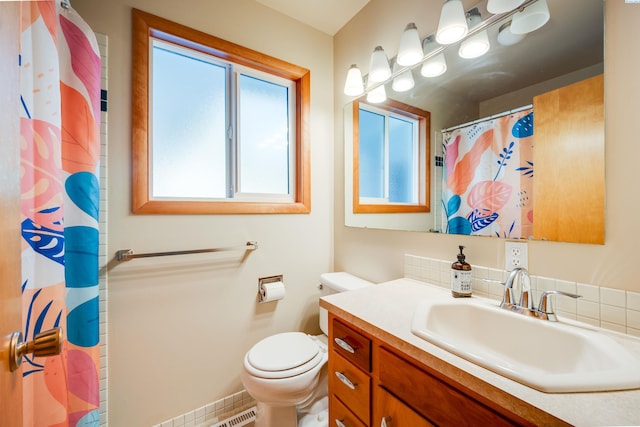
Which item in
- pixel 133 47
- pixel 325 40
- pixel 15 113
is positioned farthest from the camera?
pixel 325 40

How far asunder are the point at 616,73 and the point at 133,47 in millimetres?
1889

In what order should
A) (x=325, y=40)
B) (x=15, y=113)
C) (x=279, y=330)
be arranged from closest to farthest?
(x=15, y=113)
(x=279, y=330)
(x=325, y=40)

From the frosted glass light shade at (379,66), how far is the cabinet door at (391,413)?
4.92 feet

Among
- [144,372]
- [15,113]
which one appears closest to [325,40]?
[15,113]

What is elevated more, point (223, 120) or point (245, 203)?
point (223, 120)

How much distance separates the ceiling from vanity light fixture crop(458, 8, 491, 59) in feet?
2.57

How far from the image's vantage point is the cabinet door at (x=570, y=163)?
810mm

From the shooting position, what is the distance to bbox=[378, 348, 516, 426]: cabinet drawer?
0.57 metres

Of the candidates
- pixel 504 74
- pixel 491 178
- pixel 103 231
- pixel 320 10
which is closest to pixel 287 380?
pixel 103 231

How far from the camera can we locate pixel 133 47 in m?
1.25

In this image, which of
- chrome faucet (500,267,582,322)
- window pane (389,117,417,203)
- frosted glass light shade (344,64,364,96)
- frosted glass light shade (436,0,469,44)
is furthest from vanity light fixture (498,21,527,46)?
chrome faucet (500,267,582,322)

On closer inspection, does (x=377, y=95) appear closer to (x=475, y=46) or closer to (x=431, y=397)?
(x=475, y=46)

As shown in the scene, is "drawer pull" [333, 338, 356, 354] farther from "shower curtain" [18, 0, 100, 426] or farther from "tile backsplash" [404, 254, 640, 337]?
"shower curtain" [18, 0, 100, 426]

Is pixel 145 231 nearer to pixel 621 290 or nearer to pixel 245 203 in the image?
pixel 245 203
